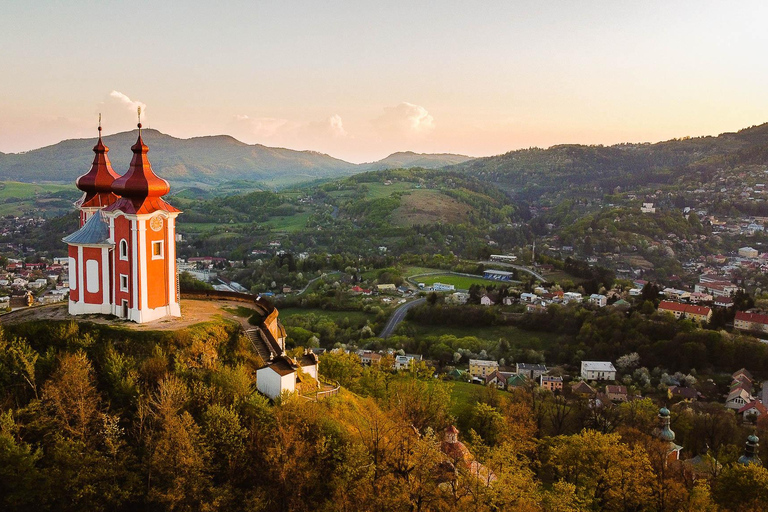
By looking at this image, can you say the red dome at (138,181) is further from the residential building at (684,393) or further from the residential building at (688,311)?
the residential building at (688,311)

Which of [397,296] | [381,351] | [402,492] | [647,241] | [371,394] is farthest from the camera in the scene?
[647,241]

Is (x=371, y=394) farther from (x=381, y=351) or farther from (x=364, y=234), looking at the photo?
(x=364, y=234)

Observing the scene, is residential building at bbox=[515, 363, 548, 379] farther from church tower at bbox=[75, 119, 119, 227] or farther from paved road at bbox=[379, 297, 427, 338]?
church tower at bbox=[75, 119, 119, 227]

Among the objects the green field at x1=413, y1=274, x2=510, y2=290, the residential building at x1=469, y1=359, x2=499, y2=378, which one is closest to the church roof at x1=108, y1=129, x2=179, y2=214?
the residential building at x1=469, y1=359, x2=499, y2=378

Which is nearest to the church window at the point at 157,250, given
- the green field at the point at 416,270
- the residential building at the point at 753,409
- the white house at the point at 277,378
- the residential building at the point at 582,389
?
the white house at the point at 277,378

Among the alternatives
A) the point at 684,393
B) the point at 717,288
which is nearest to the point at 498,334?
the point at 684,393

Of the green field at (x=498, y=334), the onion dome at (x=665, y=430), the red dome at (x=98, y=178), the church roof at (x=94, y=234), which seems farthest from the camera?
the green field at (x=498, y=334)

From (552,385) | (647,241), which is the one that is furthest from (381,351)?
(647,241)
